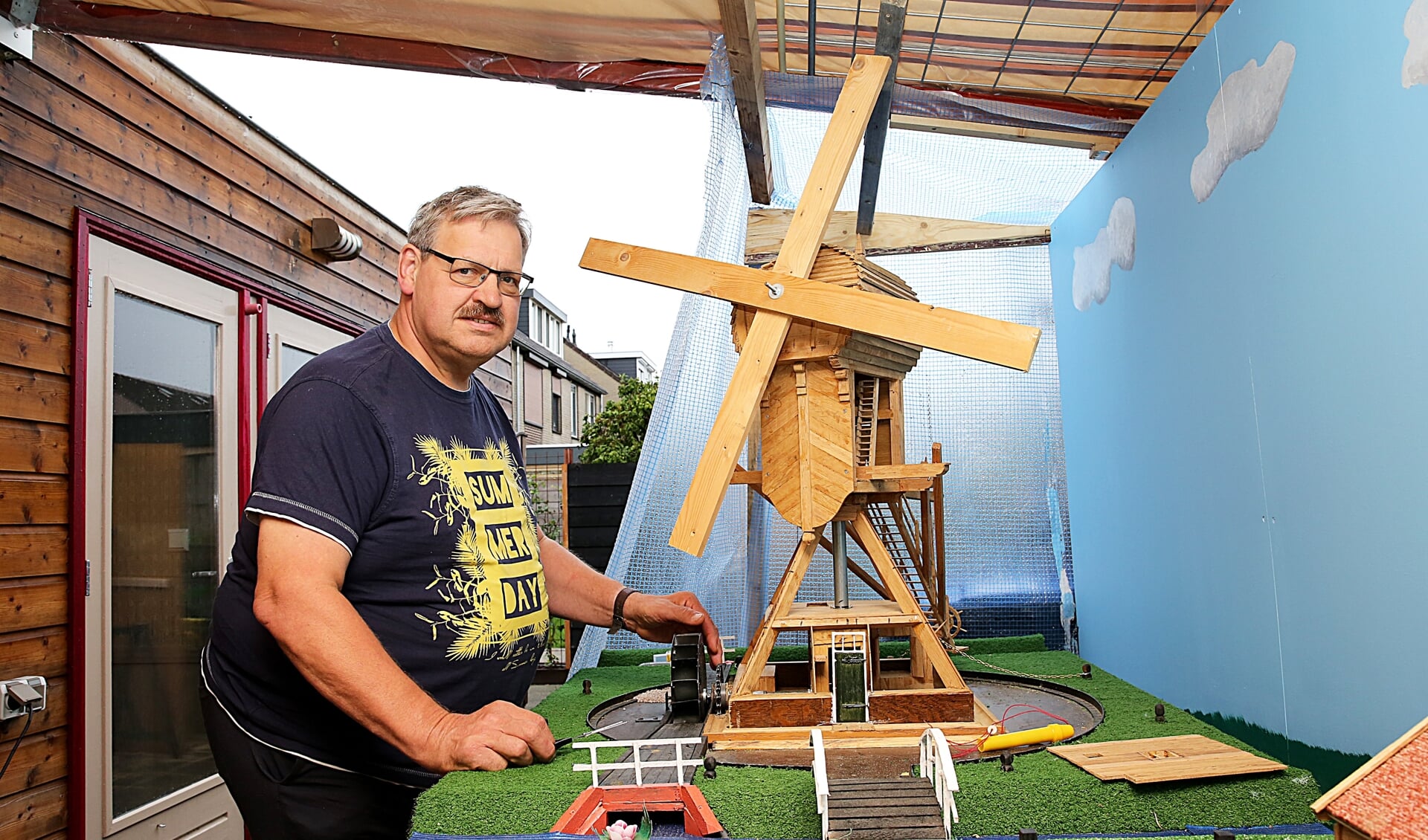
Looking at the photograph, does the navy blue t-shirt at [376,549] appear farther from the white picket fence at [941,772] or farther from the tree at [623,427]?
the tree at [623,427]

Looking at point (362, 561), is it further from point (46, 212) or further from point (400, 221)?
point (400, 221)

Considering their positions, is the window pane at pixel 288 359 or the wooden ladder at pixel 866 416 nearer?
the wooden ladder at pixel 866 416

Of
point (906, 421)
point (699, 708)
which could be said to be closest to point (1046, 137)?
point (906, 421)

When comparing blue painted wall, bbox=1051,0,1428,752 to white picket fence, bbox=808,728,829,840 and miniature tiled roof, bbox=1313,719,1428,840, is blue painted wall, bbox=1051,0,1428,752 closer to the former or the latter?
miniature tiled roof, bbox=1313,719,1428,840

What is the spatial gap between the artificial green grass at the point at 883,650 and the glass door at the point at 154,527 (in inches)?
64.2

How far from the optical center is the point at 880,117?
130 inches

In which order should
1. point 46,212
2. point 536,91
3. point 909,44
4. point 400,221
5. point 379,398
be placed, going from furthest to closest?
point 400,221 < point 536,91 < point 909,44 < point 46,212 < point 379,398

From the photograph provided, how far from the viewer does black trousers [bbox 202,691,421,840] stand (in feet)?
5.38

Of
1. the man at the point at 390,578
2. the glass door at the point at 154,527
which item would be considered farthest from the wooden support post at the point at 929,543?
the glass door at the point at 154,527

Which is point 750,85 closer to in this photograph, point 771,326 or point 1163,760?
point 771,326

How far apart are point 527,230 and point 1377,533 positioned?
1.84 metres

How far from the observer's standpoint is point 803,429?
265cm

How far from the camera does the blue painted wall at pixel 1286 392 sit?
1.83m

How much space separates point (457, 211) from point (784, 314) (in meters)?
1.06
